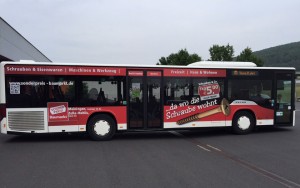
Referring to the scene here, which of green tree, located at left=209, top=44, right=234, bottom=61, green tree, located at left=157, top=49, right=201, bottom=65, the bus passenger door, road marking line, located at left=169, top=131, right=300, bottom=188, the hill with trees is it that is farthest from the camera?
the hill with trees

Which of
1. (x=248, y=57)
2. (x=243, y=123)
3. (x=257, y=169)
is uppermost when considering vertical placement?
(x=248, y=57)

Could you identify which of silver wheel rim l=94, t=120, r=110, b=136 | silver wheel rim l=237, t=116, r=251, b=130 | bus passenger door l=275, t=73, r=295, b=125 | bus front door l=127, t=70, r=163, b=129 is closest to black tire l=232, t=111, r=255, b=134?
silver wheel rim l=237, t=116, r=251, b=130

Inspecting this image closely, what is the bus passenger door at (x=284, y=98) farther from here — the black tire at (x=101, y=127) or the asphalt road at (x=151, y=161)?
the black tire at (x=101, y=127)

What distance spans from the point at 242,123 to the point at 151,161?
6558mm

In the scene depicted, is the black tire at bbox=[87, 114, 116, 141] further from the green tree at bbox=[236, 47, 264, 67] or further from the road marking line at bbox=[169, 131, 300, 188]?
the green tree at bbox=[236, 47, 264, 67]

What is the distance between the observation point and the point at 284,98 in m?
15.5

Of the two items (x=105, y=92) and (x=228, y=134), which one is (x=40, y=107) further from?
(x=228, y=134)

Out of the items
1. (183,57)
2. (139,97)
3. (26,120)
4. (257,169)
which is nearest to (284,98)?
(139,97)

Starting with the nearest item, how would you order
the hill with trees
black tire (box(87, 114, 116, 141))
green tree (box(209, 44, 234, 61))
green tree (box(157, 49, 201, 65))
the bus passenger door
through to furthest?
black tire (box(87, 114, 116, 141))
the bus passenger door
green tree (box(209, 44, 234, 61))
green tree (box(157, 49, 201, 65))
the hill with trees

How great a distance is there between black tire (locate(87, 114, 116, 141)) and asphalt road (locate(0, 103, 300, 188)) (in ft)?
1.36

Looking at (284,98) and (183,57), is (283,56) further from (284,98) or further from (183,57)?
(284,98)

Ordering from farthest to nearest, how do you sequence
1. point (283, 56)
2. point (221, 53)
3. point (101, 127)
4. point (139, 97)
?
point (283, 56) → point (221, 53) → point (139, 97) → point (101, 127)

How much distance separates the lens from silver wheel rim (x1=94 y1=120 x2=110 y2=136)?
13.0m

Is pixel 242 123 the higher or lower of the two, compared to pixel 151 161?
higher
